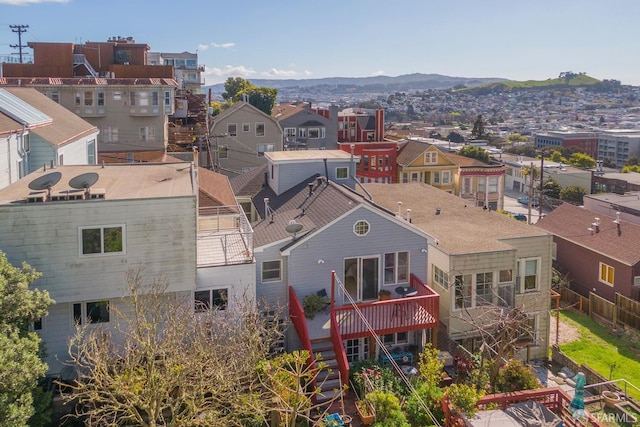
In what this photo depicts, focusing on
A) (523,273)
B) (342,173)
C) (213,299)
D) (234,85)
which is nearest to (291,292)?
(213,299)

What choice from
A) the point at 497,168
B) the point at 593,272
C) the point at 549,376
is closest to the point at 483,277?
the point at 549,376

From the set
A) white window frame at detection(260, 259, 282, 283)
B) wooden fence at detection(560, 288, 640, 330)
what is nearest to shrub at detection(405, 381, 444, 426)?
white window frame at detection(260, 259, 282, 283)

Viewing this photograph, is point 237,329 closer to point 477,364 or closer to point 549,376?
point 477,364

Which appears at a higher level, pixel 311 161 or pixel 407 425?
pixel 311 161

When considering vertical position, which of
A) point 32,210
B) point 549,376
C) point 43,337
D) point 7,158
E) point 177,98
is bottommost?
point 549,376

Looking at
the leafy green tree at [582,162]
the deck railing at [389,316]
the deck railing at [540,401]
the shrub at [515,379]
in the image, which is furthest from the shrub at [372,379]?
the leafy green tree at [582,162]

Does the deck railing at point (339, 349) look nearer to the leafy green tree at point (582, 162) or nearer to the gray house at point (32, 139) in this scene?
the gray house at point (32, 139)

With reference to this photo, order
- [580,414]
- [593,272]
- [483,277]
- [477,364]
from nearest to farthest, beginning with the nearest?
[580,414] → [477,364] → [483,277] → [593,272]
